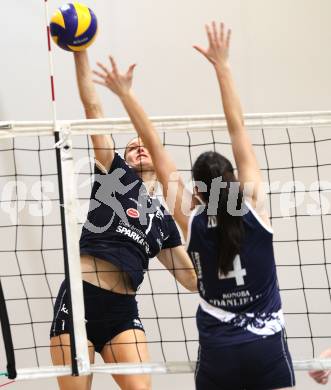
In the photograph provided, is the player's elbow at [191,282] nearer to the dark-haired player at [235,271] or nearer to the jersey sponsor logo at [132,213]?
the jersey sponsor logo at [132,213]

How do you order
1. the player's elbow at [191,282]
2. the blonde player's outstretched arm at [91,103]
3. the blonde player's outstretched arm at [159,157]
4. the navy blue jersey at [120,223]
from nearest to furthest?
the blonde player's outstretched arm at [159,157] → the blonde player's outstretched arm at [91,103] → the navy blue jersey at [120,223] → the player's elbow at [191,282]

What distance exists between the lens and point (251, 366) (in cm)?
220

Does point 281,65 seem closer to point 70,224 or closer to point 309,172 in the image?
point 309,172

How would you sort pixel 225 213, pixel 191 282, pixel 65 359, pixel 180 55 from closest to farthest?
pixel 225 213, pixel 65 359, pixel 191 282, pixel 180 55

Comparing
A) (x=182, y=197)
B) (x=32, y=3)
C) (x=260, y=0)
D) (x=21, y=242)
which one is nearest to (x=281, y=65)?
(x=260, y=0)

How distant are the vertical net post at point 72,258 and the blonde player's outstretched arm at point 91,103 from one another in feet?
0.63

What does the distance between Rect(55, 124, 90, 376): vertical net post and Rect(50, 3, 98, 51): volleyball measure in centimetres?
36

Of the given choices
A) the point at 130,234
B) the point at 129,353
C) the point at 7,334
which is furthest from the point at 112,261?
the point at 7,334

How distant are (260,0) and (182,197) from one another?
97.9 inches

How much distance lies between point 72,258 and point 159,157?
68 cm

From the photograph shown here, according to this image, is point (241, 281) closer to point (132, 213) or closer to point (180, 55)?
point (132, 213)

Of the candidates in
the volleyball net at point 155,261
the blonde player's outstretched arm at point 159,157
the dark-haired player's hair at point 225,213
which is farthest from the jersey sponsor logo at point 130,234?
the volleyball net at point 155,261

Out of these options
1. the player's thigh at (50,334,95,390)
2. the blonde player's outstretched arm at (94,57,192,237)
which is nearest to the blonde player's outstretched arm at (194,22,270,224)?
the blonde player's outstretched arm at (94,57,192,237)

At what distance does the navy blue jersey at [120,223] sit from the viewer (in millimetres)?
3002
